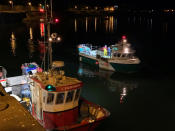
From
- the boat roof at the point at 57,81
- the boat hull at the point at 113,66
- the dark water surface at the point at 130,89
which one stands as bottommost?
the dark water surface at the point at 130,89

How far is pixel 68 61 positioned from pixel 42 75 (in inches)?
1005

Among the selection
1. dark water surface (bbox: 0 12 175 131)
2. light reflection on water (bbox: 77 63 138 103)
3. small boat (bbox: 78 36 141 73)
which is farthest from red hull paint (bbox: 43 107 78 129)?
small boat (bbox: 78 36 141 73)

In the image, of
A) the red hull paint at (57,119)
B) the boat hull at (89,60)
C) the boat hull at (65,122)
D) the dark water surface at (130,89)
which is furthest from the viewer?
the boat hull at (89,60)

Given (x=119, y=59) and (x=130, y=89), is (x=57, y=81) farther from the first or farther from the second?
(x=119, y=59)

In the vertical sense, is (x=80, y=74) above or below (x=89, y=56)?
below

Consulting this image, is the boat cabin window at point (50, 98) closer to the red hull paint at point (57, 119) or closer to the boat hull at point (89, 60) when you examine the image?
the red hull paint at point (57, 119)

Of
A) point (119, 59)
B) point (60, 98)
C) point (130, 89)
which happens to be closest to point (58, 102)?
point (60, 98)

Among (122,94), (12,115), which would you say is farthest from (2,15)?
(12,115)

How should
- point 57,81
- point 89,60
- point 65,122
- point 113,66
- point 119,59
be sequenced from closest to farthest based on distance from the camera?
point 57,81, point 65,122, point 119,59, point 113,66, point 89,60

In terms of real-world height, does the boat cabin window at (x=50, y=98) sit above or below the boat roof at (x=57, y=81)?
below

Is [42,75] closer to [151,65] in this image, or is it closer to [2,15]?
[151,65]

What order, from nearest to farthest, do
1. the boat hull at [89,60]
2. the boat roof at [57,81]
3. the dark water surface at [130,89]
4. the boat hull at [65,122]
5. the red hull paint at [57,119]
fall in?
the boat roof at [57,81], the boat hull at [65,122], the red hull paint at [57,119], the dark water surface at [130,89], the boat hull at [89,60]

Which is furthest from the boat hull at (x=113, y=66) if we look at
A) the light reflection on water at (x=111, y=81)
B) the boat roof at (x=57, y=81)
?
the boat roof at (x=57, y=81)

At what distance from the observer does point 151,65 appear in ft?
124
